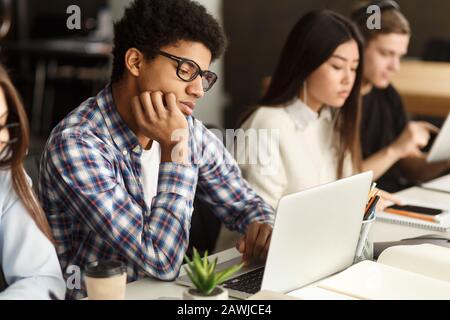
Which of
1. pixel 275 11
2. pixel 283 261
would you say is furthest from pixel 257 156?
pixel 275 11

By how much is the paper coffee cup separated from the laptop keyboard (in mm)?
334

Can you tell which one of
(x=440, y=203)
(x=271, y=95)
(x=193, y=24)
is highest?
(x=193, y=24)

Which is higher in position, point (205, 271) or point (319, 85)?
point (319, 85)

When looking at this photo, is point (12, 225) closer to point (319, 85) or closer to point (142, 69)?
point (142, 69)

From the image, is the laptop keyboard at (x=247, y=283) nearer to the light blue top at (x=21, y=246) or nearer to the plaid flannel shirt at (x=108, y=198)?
the plaid flannel shirt at (x=108, y=198)

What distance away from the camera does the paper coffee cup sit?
116 centimetres

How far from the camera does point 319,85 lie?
2.38 m

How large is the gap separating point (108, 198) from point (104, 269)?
0.37 meters

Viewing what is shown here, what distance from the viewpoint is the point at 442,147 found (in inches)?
104

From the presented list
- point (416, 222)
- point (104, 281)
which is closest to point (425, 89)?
point (416, 222)

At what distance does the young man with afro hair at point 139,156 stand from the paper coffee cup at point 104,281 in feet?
1.01

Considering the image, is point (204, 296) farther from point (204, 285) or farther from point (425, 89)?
point (425, 89)
